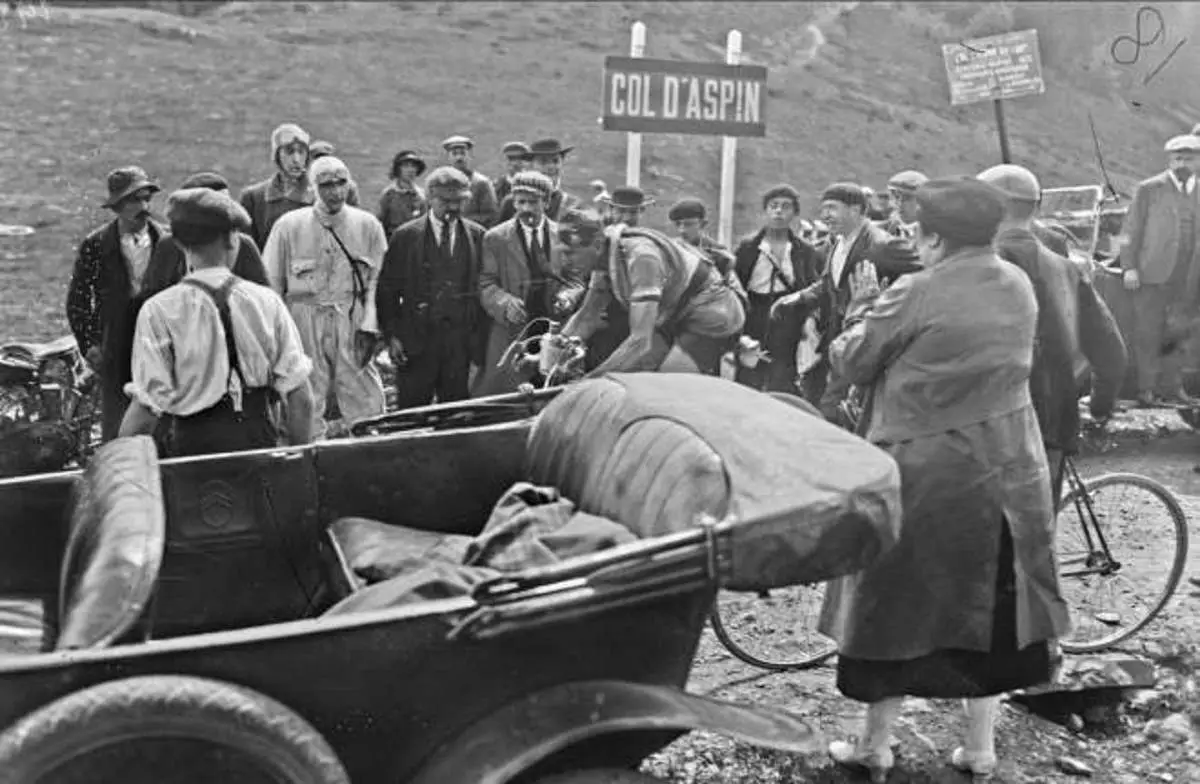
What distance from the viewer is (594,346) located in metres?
6.50

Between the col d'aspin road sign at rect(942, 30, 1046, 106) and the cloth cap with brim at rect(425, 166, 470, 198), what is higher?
the col d'aspin road sign at rect(942, 30, 1046, 106)

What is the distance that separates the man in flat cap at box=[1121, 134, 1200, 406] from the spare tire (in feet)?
26.8

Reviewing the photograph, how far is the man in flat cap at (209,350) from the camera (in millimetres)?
4258

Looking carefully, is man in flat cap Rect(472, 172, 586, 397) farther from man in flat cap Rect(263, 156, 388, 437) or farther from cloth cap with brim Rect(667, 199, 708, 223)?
cloth cap with brim Rect(667, 199, 708, 223)

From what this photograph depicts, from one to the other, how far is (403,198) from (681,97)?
257cm

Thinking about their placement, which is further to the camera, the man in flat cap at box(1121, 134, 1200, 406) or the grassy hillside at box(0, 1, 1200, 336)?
the grassy hillside at box(0, 1, 1200, 336)

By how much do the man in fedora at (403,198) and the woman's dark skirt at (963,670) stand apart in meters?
5.37

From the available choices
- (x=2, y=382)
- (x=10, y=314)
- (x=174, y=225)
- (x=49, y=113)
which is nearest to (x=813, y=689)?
(x=174, y=225)

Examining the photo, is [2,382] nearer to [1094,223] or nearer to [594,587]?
[594,587]

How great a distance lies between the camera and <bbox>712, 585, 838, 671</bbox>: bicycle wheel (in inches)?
198

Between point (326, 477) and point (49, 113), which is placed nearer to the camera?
point (326, 477)

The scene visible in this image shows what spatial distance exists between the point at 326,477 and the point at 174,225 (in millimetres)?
968

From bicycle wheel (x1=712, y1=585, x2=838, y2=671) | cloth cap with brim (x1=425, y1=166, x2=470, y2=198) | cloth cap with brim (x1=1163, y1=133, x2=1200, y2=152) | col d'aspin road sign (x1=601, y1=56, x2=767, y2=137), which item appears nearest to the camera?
bicycle wheel (x1=712, y1=585, x2=838, y2=671)

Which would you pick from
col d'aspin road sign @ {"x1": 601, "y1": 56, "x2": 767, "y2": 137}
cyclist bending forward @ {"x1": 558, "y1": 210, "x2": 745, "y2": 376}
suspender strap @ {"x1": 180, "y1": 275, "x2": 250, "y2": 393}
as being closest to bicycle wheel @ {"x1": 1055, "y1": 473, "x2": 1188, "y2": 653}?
cyclist bending forward @ {"x1": 558, "y1": 210, "x2": 745, "y2": 376}
